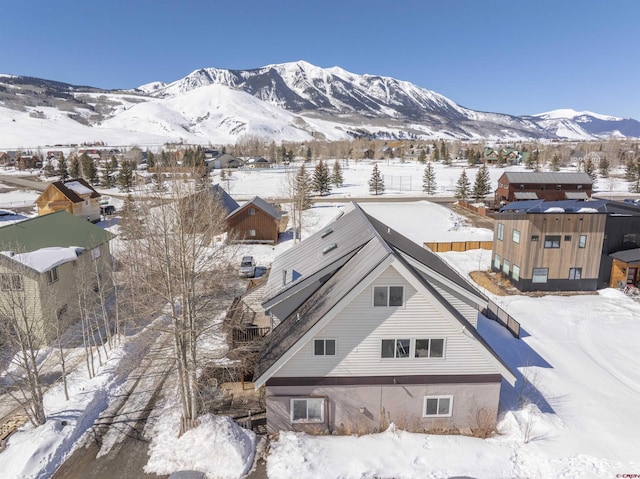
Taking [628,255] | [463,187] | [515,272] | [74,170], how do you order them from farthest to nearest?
1. [74,170]
2. [463,187]
3. [515,272]
4. [628,255]

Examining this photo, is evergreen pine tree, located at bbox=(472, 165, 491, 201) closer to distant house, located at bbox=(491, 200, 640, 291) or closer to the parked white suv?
distant house, located at bbox=(491, 200, 640, 291)

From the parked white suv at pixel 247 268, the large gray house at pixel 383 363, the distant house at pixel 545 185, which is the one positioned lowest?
the parked white suv at pixel 247 268

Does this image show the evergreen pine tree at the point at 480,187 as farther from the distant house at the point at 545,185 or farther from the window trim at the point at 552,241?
the window trim at the point at 552,241

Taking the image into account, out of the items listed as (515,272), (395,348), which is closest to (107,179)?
(515,272)

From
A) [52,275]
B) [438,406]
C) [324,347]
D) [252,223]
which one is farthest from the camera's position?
[252,223]

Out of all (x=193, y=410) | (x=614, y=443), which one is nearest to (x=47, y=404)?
(x=193, y=410)

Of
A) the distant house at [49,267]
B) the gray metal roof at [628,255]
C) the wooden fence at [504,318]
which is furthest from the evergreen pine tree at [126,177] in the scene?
the gray metal roof at [628,255]

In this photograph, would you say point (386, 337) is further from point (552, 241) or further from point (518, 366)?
point (552, 241)
